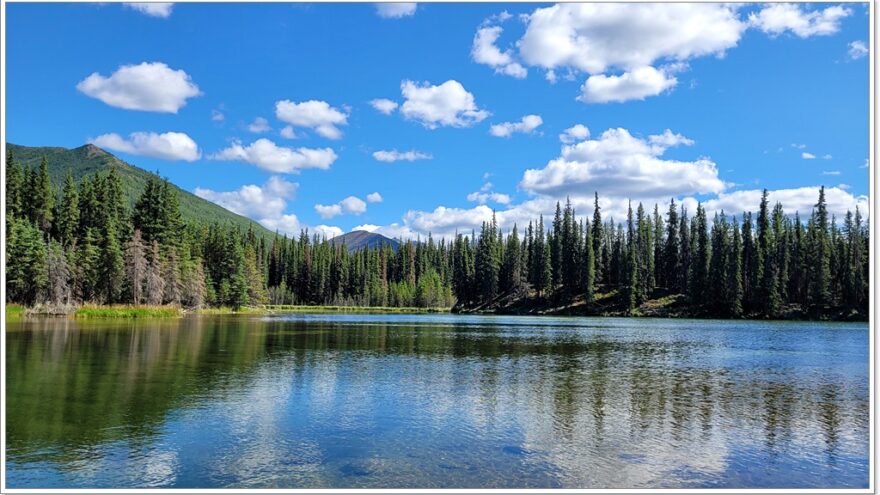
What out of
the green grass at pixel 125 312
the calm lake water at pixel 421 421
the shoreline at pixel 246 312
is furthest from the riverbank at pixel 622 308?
the calm lake water at pixel 421 421

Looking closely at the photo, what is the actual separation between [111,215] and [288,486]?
309ft

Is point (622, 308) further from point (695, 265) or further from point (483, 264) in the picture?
point (483, 264)

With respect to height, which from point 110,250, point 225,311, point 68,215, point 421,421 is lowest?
point 225,311

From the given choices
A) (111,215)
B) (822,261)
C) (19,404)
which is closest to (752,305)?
(822,261)

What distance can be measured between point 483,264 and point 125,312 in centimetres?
11287

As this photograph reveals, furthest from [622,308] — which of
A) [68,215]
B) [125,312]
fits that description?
[68,215]

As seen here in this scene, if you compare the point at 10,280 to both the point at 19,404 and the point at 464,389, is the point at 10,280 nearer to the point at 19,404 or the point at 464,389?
the point at 19,404

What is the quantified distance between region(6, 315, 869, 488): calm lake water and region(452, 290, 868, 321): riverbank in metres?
92.0

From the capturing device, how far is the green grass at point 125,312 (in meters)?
74.5

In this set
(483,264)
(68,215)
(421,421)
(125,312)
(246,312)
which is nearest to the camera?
(421,421)

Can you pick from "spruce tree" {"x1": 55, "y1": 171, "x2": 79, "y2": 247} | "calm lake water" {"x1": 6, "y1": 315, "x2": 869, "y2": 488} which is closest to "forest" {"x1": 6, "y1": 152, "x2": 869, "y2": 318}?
"spruce tree" {"x1": 55, "y1": 171, "x2": 79, "y2": 247}

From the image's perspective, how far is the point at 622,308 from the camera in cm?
13700

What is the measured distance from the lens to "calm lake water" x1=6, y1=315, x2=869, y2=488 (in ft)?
45.4

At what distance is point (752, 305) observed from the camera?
124438 millimetres
